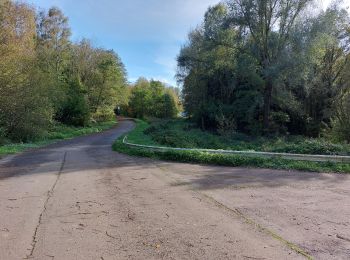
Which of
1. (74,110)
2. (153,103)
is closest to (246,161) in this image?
(74,110)

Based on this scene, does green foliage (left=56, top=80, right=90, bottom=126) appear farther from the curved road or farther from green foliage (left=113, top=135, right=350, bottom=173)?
the curved road

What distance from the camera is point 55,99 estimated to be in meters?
32.7

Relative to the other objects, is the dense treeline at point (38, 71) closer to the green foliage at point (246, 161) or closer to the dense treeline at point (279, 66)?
the green foliage at point (246, 161)

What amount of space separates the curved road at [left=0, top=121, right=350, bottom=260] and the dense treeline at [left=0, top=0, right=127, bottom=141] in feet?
49.5

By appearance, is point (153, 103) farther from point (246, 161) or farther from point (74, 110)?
point (246, 161)

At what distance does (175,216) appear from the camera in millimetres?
6555

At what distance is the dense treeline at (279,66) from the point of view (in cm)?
2795

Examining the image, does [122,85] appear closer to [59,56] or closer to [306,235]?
[59,56]

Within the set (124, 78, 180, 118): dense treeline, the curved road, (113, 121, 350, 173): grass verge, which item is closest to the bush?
(113, 121, 350, 173): grass verge

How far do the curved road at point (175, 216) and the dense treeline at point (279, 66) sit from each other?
53.0ft

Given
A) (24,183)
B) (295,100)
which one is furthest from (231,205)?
(295,100)

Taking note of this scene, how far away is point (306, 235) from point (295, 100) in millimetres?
31069

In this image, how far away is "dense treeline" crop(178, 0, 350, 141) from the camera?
27953mm

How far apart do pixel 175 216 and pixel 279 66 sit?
77.9 ft
